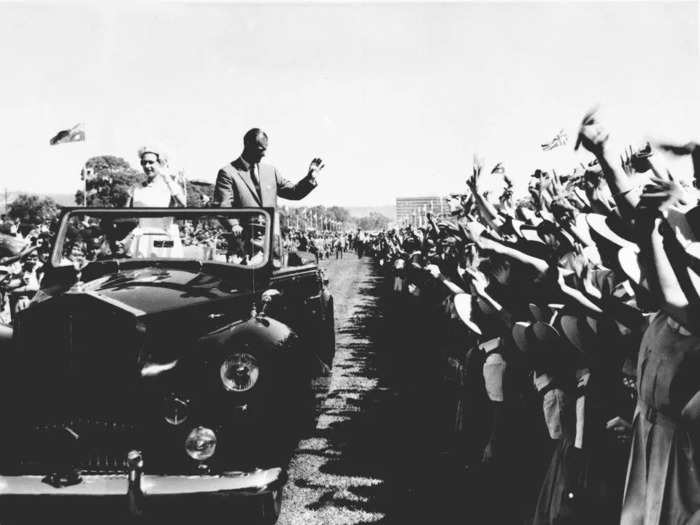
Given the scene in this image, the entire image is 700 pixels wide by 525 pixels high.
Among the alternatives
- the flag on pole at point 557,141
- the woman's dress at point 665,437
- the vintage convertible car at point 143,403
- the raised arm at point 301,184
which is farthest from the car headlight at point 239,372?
the flag on pole at point 557,141

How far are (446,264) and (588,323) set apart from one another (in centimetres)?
401

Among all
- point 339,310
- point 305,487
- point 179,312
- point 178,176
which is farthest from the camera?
point 339,310

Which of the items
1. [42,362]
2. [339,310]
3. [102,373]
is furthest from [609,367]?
[339,310]

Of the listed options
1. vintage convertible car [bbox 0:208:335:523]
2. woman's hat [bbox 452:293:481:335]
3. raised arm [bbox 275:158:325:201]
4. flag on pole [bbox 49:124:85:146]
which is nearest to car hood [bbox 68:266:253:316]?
vintage convertible car [bbox 0:208:335:523]

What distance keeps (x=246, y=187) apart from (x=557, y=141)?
4.68m

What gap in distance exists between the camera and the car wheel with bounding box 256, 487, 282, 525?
3.09 m

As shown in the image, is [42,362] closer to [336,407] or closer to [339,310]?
[336,407]

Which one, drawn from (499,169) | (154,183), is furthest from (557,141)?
(154,183)

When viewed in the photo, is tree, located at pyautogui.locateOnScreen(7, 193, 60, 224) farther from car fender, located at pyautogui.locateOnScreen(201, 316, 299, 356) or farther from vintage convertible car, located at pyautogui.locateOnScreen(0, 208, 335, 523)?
car fender, located at pyautogui.locateOnScreen(201, 316, 299, 356)

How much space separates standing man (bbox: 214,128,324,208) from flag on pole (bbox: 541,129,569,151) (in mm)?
3762

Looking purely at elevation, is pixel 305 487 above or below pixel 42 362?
below

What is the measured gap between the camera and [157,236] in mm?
4625

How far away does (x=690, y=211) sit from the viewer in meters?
1.58

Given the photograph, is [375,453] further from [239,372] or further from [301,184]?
[301,184]
